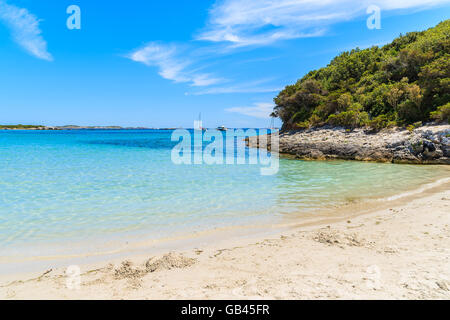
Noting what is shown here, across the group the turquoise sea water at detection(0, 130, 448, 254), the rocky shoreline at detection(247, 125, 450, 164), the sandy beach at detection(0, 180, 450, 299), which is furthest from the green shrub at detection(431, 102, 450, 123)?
the sandy beach at detection(0, 180, 450, 299)

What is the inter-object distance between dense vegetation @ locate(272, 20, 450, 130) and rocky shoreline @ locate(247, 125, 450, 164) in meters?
1.88

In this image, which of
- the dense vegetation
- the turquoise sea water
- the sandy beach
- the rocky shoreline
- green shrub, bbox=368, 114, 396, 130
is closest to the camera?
the sandy beach

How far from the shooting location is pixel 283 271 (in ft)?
15.2

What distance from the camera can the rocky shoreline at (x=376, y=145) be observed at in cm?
2064

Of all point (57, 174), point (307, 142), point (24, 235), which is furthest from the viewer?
point (307, 142)

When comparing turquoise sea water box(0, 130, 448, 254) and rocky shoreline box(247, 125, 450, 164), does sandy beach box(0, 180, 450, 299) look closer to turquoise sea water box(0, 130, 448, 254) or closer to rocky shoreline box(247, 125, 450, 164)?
turquoise sea water box(0, 130, 448, 254)

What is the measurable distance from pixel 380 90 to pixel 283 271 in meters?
35.6

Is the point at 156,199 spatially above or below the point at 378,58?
below

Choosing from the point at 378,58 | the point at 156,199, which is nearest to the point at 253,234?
the point at 156,199

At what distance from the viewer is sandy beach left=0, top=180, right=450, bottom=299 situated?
3889 mm

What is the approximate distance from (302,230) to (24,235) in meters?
7.82

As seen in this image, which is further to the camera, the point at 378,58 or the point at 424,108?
the point at 378,58

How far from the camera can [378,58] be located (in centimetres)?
4256
